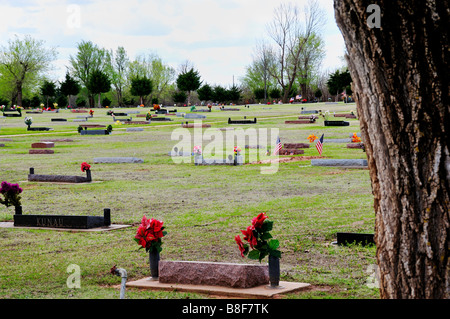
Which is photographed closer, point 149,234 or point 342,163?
point 149,234

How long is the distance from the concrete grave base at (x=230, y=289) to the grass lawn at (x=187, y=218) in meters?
0.19

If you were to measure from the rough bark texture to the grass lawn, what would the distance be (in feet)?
7.70

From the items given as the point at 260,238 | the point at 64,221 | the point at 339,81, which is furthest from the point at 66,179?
the point at 339,81

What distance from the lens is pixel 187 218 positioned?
43.7 feet

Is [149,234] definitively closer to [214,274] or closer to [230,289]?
[214,274]

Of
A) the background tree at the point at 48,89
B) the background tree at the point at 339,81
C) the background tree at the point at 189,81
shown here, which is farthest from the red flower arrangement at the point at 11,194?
the background tree at the point at 189,81

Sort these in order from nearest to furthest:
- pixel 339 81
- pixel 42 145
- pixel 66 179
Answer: pixel 66 179, pixel 42 145, pixel 339 81

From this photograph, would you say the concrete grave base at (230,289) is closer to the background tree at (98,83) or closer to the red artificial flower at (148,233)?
the red artificial flower at (148,233)

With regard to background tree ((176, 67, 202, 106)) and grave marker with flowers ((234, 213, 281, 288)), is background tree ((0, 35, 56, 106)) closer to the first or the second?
background tree ((176, 67, 202, 106))

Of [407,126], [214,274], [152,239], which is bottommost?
[214,274]

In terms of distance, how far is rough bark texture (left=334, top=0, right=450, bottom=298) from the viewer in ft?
15.2

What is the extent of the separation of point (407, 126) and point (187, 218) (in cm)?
889

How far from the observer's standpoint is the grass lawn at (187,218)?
853 centimetres
